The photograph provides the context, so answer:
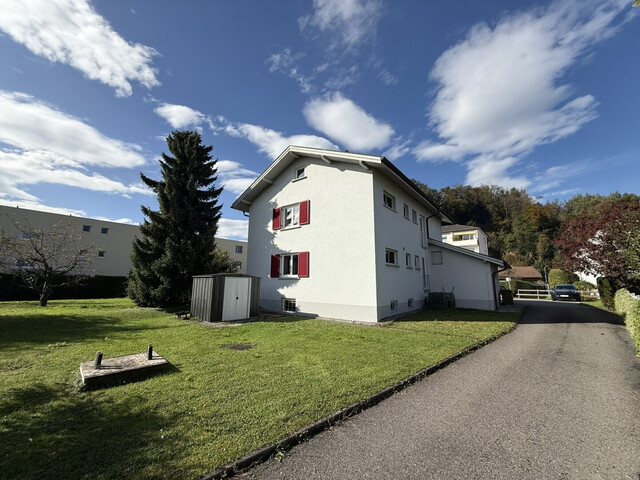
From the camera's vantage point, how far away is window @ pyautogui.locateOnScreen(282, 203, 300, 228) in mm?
16000

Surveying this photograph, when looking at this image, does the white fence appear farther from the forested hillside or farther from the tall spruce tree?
the tall spruce tree

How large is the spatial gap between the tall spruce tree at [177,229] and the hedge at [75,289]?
657cm

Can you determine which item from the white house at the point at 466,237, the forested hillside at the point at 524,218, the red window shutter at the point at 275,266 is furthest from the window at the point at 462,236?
the red window shutter at the point at 275,266

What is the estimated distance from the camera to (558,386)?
17.9 ft

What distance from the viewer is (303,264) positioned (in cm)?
1485

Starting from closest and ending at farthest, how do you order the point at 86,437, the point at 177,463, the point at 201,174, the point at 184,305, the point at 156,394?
1. the point at 177,463
2. the point at 86,437
3. the point at 156,394
4. the point at 184,305
5. the point at 201,174

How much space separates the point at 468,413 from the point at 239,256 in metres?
40.0

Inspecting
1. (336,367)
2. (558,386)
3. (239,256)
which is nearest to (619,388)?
(558,386)

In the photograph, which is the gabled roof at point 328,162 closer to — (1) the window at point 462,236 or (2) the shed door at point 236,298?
(2) the shed door at point 236,298

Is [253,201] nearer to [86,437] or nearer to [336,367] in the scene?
[336,367]

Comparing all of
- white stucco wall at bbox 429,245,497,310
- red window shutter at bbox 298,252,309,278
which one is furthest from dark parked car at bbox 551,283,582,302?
red window shutter at bbox 298,252,309,278

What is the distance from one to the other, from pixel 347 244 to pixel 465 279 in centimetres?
974

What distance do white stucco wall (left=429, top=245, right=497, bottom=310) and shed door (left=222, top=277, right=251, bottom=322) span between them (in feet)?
42.2

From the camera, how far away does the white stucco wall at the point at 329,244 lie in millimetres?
12828
